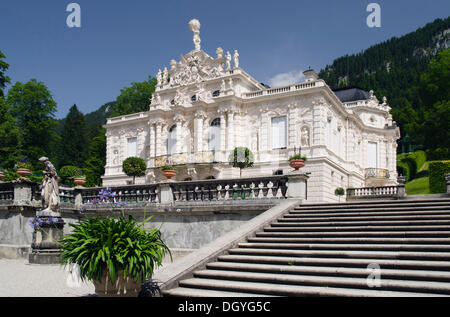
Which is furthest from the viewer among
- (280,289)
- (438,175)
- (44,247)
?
(438,175)

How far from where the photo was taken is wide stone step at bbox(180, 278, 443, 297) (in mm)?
7165

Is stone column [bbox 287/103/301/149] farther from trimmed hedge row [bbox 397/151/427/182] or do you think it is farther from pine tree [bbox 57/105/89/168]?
pine tree [bbox 57/105/89/168]

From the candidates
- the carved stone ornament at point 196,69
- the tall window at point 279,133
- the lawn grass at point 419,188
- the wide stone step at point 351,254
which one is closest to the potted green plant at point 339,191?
the tall window at point 279,133

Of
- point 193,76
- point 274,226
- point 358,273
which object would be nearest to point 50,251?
point 274,226

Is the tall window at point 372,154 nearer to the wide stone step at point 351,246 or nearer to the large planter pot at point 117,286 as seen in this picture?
the wide stone step at point 351,246

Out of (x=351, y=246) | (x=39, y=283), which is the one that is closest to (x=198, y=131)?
(x=39, y=283)

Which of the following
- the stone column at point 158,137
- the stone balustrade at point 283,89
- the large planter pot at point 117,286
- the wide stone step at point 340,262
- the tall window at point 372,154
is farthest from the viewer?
the tall window at point 372,154

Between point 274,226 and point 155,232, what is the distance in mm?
5010

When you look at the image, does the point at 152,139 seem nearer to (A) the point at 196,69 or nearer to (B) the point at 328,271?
(A) the point at 196,69

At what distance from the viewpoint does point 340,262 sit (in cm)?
876

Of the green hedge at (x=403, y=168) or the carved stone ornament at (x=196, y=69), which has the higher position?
the carved stone ornament at (x=196, y=69)

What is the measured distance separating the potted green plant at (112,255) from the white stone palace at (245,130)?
24.1m

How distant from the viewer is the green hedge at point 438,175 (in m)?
27.5

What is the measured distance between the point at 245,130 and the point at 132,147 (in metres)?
12.8
